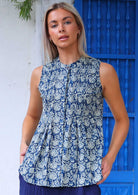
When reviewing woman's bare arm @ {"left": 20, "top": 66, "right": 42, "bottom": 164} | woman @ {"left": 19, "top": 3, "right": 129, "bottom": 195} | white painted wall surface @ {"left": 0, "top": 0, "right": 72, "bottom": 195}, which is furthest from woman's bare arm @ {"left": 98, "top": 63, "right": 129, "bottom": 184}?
white painted wall surface @ {"left": 0, "top": 0, "right": 72, "bottom": 195}

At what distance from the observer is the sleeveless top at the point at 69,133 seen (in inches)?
61.4

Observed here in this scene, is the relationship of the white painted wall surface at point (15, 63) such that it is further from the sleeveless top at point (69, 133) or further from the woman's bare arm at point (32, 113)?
the sleeveless top at point (69, 133)

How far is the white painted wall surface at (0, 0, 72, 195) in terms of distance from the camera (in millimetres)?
2883

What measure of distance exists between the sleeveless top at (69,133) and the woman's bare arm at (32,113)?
0.33 ft

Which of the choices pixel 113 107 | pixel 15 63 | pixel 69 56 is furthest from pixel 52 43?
pixel 15 63

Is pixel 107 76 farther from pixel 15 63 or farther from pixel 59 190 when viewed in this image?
pixel 15 63

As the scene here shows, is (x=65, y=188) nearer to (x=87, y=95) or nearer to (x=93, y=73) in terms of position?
(x=87, y=95)

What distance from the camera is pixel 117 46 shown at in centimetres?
284

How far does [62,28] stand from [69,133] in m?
0.49

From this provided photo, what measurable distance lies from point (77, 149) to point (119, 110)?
0.93 feet

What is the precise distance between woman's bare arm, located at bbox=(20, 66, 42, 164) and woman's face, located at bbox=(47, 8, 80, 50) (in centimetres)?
20

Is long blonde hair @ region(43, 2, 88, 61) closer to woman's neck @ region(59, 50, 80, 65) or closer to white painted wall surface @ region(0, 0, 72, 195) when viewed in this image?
woman's neck @ region(59, 50, 80, 65)

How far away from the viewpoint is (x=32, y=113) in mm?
1913

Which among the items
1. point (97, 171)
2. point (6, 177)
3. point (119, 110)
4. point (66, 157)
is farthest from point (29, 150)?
point (6, 177)
